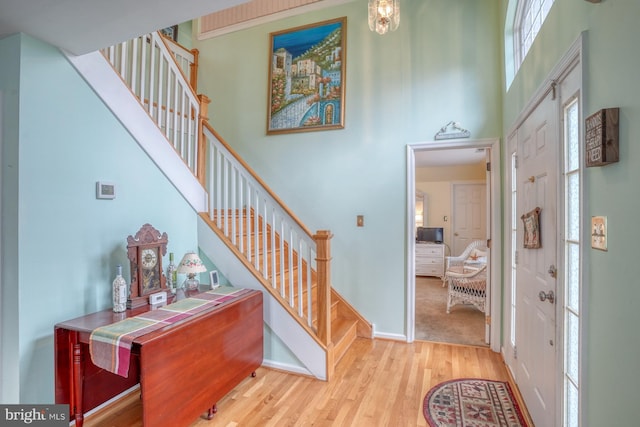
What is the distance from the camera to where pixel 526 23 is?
8.10 ft

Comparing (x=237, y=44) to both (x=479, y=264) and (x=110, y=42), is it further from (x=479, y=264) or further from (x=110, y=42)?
(x=479, y=264)

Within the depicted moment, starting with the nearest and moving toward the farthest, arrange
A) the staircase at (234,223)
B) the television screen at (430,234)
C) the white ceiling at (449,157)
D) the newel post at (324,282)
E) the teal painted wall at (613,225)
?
the teal painted wall at (613,225), the staircase at (234,223), the newel post at (324,282), the white ceiling at (449,157), the television screen at (430,234)

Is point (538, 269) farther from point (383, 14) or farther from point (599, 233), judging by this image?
point (383, 14)

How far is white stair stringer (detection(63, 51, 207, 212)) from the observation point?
1.99 m

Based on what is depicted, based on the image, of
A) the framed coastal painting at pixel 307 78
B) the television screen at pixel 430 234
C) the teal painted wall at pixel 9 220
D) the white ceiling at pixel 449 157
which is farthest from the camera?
the television screen at pixel 430 234

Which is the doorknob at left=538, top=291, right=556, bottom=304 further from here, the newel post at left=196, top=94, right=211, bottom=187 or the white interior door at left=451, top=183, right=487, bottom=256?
the white interior door at left=451, top=183, right=487, bottom=256

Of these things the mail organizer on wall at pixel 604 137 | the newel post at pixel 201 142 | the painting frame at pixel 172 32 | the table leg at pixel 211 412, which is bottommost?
the table leg at pixel 211 412

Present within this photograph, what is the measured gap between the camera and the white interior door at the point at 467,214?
663 cm

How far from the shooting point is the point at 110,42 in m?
1.75

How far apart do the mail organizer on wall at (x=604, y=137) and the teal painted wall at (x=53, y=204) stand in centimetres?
261

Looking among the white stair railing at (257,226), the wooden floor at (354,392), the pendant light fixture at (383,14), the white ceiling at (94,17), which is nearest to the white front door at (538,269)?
the wooden floor at (354,392)

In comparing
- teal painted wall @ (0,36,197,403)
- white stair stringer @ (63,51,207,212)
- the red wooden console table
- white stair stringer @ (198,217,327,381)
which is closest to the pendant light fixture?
white stair stringer @ (63,51,207,212)

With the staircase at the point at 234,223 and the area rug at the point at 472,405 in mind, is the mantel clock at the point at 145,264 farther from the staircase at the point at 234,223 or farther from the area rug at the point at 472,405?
the area rug at the point at 472,405

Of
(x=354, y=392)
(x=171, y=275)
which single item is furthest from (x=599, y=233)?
(x=171, y=275)
